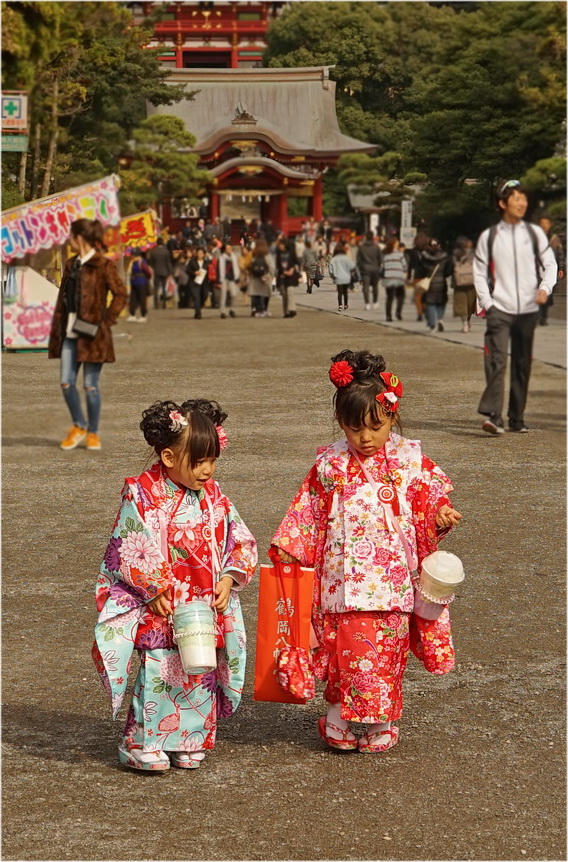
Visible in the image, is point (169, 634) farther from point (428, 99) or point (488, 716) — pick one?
point (428, 99)

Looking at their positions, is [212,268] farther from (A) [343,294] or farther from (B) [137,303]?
(A) [343,294]

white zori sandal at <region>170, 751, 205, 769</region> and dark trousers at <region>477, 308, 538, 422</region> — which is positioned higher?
dark trousers at <region>477, 308, 538, 422</region>

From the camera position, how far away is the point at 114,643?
11.6 feet

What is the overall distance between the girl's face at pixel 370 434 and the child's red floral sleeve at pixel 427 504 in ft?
0.48

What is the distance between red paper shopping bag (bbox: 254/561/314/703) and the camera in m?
3.65

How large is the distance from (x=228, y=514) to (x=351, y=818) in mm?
832

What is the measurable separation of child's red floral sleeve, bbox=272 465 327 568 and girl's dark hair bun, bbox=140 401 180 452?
0.38 meters

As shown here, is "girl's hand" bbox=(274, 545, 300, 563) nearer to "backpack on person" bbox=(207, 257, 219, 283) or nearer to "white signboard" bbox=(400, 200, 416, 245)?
"white signboard" bbox=(400, 200, 416, 245)

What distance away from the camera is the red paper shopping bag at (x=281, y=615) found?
144 inches

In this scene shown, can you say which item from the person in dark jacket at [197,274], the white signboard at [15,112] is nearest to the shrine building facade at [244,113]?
the white signboard at [15,112]

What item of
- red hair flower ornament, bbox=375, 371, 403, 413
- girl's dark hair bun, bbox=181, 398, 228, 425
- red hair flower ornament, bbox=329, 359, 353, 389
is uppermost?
red hair flower ornament, bbox=329, 359, 353, 389

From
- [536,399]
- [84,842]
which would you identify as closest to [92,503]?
[84,842]

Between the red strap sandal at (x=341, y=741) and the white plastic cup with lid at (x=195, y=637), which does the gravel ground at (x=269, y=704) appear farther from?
the white plastic cup with lid at (x=195, y=637)

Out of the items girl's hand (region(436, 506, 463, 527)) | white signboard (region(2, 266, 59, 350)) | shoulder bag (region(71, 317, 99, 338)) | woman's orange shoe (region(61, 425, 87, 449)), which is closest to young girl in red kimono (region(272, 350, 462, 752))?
girl's hand (region(436, 506, 463, 527))
